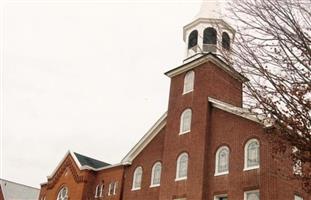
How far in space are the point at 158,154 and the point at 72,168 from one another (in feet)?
31.7

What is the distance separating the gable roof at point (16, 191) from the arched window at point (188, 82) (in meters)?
33.9

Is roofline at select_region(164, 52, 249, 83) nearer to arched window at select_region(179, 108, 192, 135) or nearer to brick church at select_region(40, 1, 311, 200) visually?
brick church at select_region(40, 1, 311, 200)

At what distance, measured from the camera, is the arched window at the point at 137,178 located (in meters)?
31.7

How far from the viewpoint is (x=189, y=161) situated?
2734 cm

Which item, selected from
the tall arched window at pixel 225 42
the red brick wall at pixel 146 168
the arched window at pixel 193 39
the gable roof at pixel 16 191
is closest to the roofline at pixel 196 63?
the arched window at pixel 193 39

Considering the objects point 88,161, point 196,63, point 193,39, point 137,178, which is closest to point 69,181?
point 88,161

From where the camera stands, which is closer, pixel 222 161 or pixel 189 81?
pixel 222 161

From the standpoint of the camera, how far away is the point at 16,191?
187 feet

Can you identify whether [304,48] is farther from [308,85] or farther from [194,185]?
[194,185]

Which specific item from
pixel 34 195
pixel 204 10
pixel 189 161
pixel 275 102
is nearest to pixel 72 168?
pixel 189 161

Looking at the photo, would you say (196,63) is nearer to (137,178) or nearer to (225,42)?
(137,178)

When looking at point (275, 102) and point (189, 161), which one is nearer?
point (275, 102)

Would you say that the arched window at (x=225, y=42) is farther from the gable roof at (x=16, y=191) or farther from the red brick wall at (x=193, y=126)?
the gable roof at (x=16, y=191)

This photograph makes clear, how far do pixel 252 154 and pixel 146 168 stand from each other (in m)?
9.20
